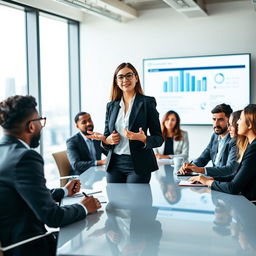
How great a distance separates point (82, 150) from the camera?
4008 mm

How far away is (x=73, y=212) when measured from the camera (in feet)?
5.85

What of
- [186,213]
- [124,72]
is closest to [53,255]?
[186,213]

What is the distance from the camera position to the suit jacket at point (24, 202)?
1.67 meters

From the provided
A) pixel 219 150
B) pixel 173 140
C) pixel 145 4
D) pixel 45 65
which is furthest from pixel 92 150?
pixel 145 4

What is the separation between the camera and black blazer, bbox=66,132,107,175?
379 cm

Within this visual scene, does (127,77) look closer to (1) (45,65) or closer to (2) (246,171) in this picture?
(2) (246,171)

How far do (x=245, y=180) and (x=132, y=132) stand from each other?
796 millimetres

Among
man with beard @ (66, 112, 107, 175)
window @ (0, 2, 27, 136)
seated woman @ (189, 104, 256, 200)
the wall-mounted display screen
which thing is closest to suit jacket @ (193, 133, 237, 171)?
seated woman @ (189, 104, 256, 200)

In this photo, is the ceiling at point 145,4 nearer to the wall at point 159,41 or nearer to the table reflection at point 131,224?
the wall at point 159,41

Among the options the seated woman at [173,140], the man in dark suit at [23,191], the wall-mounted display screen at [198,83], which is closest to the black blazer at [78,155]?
the seated woman at [173,140]

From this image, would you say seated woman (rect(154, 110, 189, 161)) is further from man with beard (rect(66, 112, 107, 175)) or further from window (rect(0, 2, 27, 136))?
window (rect(0, 2, 27, 136))

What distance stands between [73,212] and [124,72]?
125 centimetres

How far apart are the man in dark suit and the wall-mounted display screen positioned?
4179mm

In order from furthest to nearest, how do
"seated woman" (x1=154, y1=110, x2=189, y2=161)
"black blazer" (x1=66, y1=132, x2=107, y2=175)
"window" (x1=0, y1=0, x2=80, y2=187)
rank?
"window" (x1=0, y1=0, x2=80, y2=187) → "seated woman" (x1=154, y1=110, x2=189, y2=161) → "black blazer" (x1=66, y1=132, x2=107, y2=175)
